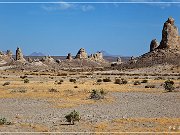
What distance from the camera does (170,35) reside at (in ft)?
372

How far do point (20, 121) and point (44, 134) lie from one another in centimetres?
388

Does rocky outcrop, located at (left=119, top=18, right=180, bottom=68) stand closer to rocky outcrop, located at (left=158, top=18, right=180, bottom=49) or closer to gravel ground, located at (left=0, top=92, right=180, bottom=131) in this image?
rocky outcrop, located at (left=158, top=18, right=180, bottom=49)

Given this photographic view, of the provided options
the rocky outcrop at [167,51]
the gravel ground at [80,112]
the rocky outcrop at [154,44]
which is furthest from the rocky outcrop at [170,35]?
the gravel ground at [80,112]

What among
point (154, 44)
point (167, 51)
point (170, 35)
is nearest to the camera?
point (170, 35)

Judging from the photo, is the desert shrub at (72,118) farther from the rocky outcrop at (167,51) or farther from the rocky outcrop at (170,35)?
the rocky outcrop at (170,35)

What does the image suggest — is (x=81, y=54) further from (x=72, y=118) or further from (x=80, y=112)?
(x=72, y=118)

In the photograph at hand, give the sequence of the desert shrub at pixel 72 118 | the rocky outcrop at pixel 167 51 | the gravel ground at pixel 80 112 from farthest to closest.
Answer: the rocky outcrop at pixel 167 51 < the gravel ground at pixel 80 112 < the desert shrub at pixel 72 118

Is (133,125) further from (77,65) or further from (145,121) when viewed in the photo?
Answer: (77,65)

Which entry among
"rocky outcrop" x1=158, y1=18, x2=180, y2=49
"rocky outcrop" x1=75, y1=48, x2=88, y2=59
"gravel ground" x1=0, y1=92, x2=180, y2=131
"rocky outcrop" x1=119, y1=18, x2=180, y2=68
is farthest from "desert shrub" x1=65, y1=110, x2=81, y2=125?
"rocky outcrop" x1=75, y1=48, x2=88, y2=59

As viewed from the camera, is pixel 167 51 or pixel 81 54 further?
pixel 81 54

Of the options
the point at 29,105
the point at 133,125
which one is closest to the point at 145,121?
the point at 133,125

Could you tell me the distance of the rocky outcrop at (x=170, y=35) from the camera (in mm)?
113688

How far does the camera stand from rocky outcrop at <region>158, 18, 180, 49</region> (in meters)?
114

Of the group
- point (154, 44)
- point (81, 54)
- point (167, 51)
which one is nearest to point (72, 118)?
point (167, 51)
